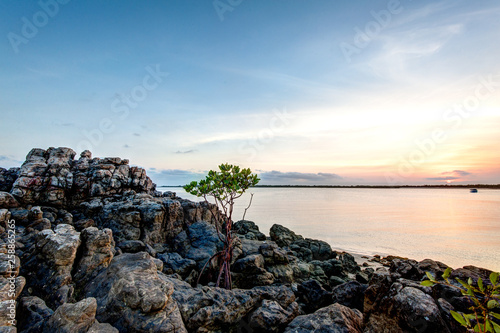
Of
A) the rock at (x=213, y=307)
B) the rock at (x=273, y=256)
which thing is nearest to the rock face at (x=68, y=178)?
the rock at (x=273, y=256)

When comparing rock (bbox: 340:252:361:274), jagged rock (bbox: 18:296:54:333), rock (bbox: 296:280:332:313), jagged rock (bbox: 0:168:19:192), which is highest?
jagged rock (bbox: 0:168:19:192)

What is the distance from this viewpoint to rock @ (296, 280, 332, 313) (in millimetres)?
11266

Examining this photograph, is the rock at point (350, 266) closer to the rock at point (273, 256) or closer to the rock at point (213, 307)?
the rock at point (273, 256)

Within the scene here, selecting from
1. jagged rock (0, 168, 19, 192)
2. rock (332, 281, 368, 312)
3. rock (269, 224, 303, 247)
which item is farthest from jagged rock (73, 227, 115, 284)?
rock (269, 224, 303, 247)

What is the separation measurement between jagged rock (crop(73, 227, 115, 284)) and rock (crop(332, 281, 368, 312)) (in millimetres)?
9191

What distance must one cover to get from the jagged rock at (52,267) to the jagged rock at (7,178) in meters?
15.2

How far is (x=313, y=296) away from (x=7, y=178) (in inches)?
970

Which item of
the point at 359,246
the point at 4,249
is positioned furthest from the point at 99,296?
the point at 359,246

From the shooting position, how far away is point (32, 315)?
22.3 ft

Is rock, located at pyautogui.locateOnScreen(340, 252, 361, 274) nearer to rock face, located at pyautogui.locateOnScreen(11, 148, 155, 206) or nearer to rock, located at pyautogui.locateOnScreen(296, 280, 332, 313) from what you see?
rock, located at pyautogui.locateOnScreen(296, 280, 332, 313)

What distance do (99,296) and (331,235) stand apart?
34.2m

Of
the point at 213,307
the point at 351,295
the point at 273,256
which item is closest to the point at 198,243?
the point at 273,256

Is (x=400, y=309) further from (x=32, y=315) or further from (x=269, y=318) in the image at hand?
(x=32, y=315)

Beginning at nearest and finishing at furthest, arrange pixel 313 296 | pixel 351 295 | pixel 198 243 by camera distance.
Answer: pixel 351 295, pixel 313 296, pixel 198 243
